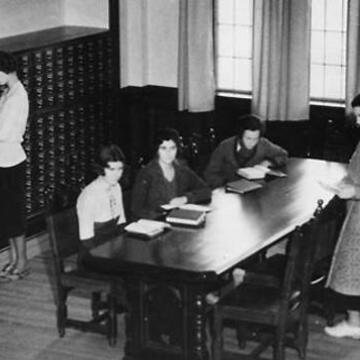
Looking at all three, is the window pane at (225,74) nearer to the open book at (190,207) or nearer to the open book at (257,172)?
the open book at (257,172)

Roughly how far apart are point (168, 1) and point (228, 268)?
466 centimetres

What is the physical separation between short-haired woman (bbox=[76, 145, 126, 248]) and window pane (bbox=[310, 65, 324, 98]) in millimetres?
3353

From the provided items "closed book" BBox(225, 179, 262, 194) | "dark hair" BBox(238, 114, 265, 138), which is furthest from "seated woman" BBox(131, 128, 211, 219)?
"dark hair" BBox(238, 114, 265, 138)

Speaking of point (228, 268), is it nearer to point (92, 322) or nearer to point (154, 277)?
point (154, 277)

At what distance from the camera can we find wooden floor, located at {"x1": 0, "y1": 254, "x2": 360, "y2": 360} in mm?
7215

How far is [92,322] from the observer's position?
748cm

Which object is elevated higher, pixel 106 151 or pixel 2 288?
pixel 106 151

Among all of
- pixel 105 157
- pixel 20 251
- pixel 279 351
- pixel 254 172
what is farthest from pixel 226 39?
pixel 279 351

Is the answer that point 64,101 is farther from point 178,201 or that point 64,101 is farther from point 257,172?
point 178,201

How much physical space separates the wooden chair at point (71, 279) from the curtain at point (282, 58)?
125 inches

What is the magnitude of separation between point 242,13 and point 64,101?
1.95m

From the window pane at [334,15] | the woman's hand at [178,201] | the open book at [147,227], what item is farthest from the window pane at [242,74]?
the open book at [147,227]

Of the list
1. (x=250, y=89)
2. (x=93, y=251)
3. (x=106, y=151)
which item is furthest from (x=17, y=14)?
(x=93, y=251)

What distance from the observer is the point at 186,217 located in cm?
721
